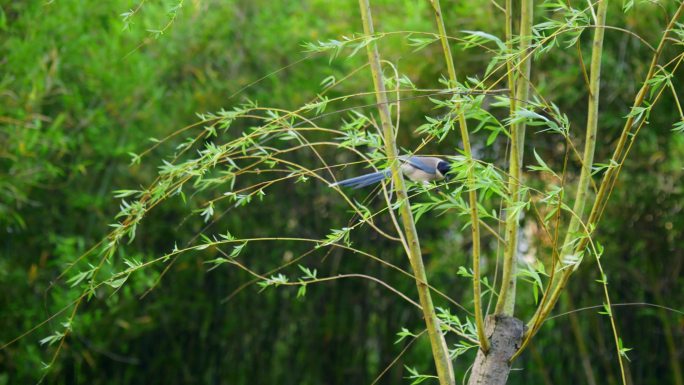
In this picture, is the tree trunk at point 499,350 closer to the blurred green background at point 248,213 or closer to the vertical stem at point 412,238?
the vertical stem at point 412,238

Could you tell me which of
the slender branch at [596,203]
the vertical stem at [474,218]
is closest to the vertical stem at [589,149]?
the slender branch at [596,203]

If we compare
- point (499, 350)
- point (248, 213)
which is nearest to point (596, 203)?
point (499, 350)

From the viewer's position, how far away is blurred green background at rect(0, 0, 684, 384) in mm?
4648

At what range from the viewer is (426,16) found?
5.04 m

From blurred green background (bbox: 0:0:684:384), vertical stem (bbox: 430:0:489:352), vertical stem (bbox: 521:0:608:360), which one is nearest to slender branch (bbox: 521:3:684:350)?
vertical stem (bbox: 521:0:608:360)

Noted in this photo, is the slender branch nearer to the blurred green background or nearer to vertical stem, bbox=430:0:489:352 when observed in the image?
vertical stem, bbox=430:0:489:352

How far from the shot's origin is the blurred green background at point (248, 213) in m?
4.65

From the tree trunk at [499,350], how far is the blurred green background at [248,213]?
8.96 feet

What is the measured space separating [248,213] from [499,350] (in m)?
3.46

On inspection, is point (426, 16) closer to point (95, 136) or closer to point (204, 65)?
point (204, 65)

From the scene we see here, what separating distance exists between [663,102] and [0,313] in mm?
3714

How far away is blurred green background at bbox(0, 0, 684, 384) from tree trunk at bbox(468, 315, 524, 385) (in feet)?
8.96

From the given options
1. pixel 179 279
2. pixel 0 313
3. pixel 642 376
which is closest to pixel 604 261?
pixel 642 376

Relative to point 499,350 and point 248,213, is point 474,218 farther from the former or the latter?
point 248,213
